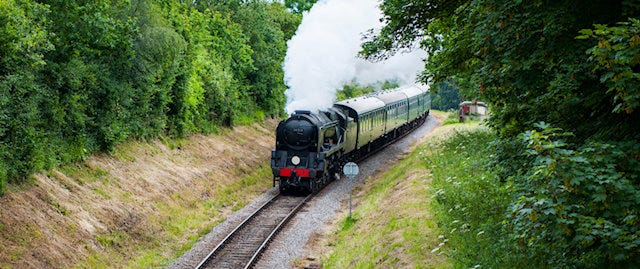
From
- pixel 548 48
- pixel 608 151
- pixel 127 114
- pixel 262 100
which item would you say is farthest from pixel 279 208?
pixel 262 100

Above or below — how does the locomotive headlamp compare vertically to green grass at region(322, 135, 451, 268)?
above

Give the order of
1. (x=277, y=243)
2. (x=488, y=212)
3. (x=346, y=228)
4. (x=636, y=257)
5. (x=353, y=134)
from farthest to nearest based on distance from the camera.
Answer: (x=353, y=134), (x=346, y=228), (x=277, y=243), (x=488, y=212), (x=636, y=257)

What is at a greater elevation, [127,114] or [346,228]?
[127,114]

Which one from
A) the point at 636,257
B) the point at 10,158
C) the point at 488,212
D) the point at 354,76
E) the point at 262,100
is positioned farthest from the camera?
the point at 262,100

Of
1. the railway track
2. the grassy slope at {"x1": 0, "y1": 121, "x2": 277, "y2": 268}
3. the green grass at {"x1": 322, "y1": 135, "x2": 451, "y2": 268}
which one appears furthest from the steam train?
the green grass at {"x1": 322, "y1": 135, "x2": 451, "y2": 268}

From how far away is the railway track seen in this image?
1602 cm

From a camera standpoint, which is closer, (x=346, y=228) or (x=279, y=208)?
(x=346, y=228)

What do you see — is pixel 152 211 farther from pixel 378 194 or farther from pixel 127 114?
pixel 378 194

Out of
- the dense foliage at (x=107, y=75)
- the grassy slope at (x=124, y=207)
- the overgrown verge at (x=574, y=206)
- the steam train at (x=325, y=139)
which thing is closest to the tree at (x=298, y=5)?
the dense foliage at (x=107, y=75)

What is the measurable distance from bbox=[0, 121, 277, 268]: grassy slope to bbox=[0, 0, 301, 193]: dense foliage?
0.75m

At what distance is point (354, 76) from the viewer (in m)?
35.1

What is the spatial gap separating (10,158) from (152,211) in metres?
5.41

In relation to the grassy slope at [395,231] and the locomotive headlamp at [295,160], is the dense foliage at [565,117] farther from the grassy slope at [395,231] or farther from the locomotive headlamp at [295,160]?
the locomotive headlamp at [295,160]

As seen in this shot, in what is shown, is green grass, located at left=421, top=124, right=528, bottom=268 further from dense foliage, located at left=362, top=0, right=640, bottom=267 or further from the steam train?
the steam train
